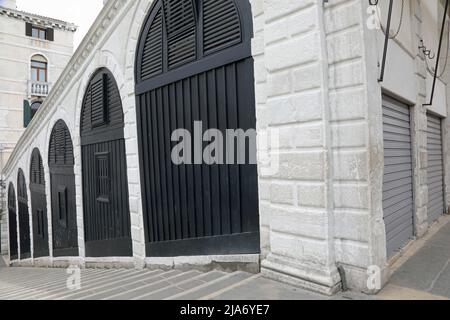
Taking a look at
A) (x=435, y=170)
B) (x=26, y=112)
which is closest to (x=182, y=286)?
(x=435, y=170)

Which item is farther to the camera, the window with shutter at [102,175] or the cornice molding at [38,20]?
the cornice molding at [38,20]

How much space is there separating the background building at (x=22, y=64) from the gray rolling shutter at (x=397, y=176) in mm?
23202

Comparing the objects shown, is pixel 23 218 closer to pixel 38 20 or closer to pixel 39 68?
pixel 39 68

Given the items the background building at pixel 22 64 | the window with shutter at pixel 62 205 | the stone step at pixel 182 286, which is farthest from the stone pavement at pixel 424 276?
the background building at pixel 22 64

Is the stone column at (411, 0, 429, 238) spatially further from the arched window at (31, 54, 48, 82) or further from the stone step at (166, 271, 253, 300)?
the arched window at (31, 54, 48, 82)

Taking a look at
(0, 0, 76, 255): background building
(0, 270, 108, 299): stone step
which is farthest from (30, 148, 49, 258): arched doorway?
A: (0, 0, 76, 255): background building

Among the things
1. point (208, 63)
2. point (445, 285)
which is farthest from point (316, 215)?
point (208, 63)

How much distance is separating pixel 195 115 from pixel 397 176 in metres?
3.04

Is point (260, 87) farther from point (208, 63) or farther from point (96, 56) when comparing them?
point (96, 56)

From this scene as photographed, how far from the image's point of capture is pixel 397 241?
4.14 metres

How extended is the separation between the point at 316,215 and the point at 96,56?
20.5ft

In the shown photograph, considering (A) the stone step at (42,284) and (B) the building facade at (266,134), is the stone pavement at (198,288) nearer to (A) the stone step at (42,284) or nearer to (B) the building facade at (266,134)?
(B) the building facade at (266,134)

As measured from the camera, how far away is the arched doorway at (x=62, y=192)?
8.45m

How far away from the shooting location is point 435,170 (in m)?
6.10
